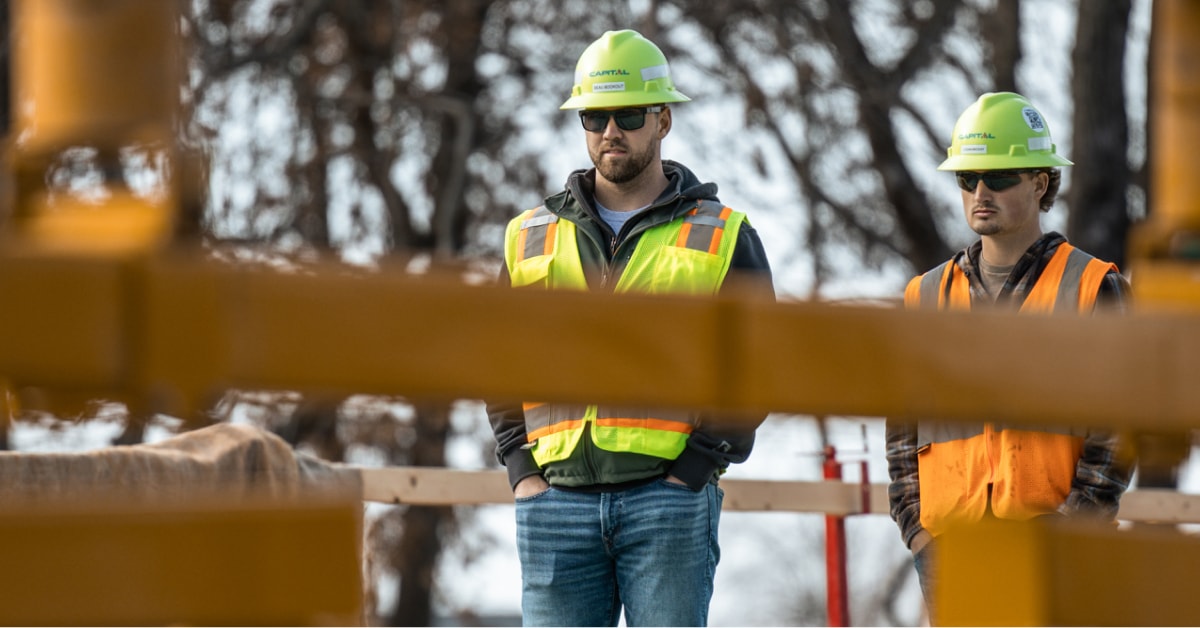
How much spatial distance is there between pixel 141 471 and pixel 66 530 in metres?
6.22

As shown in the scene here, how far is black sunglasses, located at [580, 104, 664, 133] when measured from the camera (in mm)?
5344

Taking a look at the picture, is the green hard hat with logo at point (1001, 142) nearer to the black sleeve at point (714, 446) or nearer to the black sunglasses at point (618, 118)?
the black sleeve at point (714, 446)

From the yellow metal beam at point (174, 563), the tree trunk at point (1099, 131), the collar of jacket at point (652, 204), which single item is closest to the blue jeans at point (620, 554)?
the collar of jacket at point (652, 204)

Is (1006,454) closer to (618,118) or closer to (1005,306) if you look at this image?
(1005,306)

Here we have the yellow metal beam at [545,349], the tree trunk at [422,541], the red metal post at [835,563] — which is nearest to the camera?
the yellow metal beam at [545,349]

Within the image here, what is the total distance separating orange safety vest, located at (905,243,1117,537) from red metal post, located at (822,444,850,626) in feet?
11.3

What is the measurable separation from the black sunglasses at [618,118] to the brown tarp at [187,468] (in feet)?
6.87

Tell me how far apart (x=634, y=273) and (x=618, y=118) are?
0.46 metres

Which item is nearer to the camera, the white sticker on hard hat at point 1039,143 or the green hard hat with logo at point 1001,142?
the green hard hat with logo at point 1001,142

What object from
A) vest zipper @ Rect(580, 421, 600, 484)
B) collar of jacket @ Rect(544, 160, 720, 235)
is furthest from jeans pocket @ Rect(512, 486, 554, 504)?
collar of jacket @ Rect(544, 160, 720, 235)

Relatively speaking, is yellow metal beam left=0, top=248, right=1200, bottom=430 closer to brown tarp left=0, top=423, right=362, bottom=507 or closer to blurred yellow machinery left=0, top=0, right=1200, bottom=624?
blurred yellow machinery left=0, top=0, right=1200, bottom=624

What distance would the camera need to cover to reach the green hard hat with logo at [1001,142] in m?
5.49

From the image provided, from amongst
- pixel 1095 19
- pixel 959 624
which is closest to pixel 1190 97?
pixel 959 624

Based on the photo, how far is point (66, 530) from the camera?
92.9 inches
